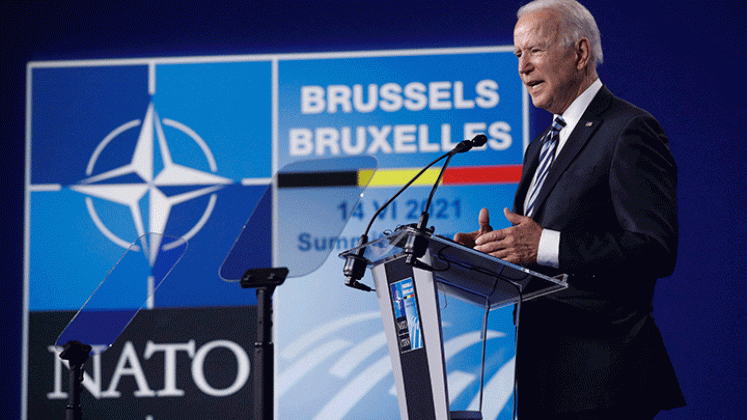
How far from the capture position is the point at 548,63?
1.93 meters

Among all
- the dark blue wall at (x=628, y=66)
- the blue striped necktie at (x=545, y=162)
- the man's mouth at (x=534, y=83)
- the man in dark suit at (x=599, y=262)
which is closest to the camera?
the man in dark suit at (x=599, y=262)

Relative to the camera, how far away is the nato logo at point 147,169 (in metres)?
4.07

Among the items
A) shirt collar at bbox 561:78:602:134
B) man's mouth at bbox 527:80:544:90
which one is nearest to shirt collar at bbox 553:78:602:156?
shirt collar at bbox 561:78:602:134

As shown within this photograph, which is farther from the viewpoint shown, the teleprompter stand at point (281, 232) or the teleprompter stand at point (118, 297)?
the teleprompter stand at point (118, 297)

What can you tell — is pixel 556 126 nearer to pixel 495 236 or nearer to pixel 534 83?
pixel 534 83

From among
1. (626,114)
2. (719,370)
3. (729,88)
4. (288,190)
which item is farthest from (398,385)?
(729,88)

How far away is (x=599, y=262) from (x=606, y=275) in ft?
0.25

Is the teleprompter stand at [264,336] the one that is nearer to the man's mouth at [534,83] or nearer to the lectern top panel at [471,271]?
the lectern top panel at [471,271]

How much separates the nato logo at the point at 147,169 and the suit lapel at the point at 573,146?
2.51m

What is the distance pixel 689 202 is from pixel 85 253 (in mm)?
3530

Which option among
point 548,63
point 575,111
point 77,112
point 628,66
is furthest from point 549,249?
point 77,112

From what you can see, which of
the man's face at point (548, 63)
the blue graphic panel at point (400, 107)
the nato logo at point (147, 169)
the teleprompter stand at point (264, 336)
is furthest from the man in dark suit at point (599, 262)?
the nato logo at point (147, 169)

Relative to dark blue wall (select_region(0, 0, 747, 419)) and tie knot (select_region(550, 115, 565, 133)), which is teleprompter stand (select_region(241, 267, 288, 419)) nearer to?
tie knot (select_region(550, 115, 565, 133))

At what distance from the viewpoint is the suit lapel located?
5.74ft
